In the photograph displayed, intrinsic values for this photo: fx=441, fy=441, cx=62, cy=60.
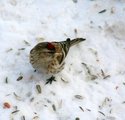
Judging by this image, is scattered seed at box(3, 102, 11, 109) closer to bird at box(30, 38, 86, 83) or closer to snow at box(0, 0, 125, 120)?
snow at box(0, 0, 125, 120)

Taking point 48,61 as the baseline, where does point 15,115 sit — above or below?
below

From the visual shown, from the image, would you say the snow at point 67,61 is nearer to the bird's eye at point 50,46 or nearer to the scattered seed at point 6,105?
the scattered seed at point 6,105

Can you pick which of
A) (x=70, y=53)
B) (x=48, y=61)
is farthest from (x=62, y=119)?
(x=70, y=53)

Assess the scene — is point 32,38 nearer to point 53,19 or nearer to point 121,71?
point 53,19

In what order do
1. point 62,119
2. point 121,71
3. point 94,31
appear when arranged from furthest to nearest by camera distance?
point 94,31 < point 121,71 < point 62,119

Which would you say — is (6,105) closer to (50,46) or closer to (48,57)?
(48,57)

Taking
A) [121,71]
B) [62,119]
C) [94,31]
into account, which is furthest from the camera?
[94,31]

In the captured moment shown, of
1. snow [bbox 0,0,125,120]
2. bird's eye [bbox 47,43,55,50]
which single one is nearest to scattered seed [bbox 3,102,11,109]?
snow [bbox 0,0,125,120]
